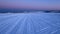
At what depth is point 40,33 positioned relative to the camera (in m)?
2.11

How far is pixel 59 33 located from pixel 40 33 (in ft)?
1.52

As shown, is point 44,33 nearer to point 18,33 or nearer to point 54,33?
point 54,33

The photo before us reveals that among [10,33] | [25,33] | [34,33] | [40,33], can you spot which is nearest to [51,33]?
[40,33]

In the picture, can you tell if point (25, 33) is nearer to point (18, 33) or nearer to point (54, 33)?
point (18, 33)

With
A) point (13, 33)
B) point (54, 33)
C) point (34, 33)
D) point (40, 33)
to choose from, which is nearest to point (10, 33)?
point (13, 33)

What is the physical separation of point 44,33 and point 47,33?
71 millimetres

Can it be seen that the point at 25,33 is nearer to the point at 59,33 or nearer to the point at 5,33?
the point at 5,33

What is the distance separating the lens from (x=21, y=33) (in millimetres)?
2061

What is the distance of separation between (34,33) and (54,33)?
483 mm

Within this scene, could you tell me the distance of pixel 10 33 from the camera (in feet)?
6.73

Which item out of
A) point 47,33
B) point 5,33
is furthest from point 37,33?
point 5,33

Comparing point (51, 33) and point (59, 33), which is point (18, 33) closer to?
point (51, 33)

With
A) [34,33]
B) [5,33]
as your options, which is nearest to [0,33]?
[5,33]

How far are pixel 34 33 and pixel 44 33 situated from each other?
238 millimetres
